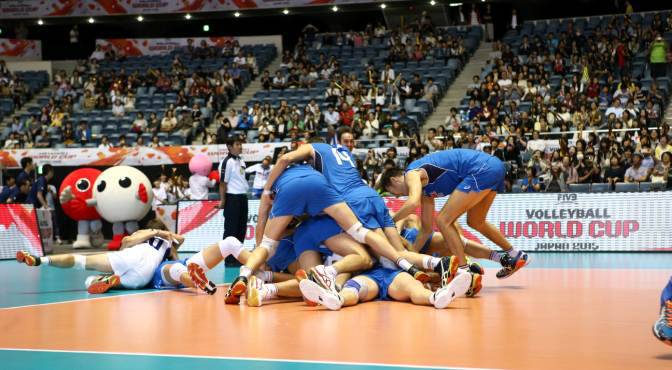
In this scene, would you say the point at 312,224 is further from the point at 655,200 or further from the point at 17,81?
the point at 17,81

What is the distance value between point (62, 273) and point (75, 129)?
15338mm

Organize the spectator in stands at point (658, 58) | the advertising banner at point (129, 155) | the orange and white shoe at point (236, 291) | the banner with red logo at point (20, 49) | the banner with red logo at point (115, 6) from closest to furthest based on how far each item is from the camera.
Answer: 1. the orange and white shoe at point (236, 291)
2. the advertising banner at point (129, 155)
3. the spectator in stands at point (658, 58)
4. the banner with red logo at point (115, 6)
5. the banner with red logo at point (20, 49)

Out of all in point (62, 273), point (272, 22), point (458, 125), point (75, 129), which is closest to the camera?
point (62, 273)

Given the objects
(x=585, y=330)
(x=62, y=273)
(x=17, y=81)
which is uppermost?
(x=17, y=81)

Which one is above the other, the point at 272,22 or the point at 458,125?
the point at 272,22

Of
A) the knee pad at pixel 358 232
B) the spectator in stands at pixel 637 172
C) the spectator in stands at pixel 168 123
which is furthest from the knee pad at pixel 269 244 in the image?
the spectator in stands at pixel 168 123

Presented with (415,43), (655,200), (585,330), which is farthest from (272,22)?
(585,330)

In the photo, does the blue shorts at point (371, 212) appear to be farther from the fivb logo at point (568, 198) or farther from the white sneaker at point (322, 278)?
the fivb logo at point (568, 198)

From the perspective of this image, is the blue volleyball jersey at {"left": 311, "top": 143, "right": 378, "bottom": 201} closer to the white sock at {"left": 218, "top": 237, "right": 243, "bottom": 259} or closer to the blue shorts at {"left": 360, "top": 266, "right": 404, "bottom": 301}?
the blue shorts at {"left": 360, "top": 266, "right": 404, "bottom": 301}

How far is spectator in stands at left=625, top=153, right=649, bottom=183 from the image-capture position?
50.3 feet

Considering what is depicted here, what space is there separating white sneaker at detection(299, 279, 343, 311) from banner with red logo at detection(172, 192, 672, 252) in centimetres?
782

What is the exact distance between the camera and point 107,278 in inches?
340

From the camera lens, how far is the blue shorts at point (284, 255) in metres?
8.03

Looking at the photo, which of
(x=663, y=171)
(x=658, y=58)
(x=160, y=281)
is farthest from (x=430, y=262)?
(x=658, y=58)
